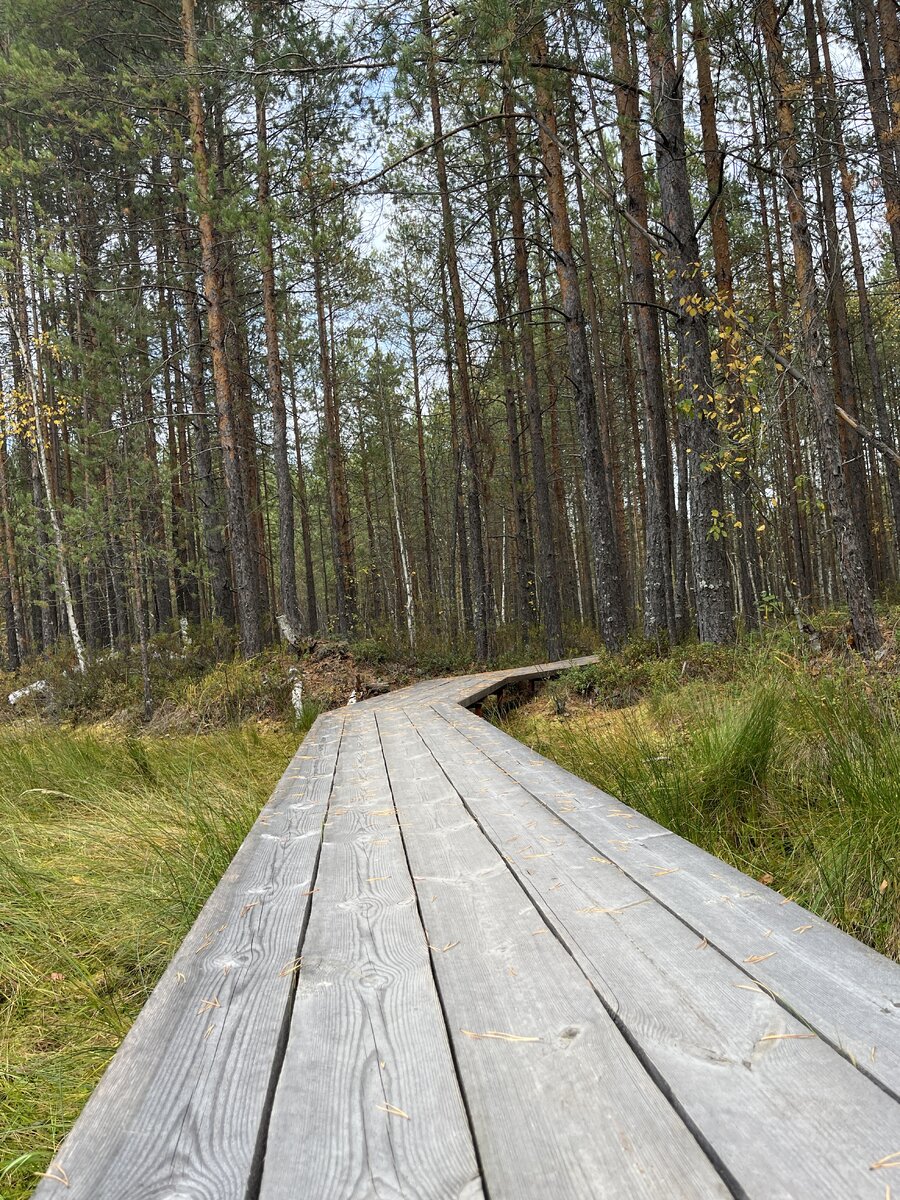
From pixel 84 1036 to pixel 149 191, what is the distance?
16.8 metres

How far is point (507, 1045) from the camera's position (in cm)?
125

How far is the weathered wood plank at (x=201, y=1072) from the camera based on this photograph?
95 cm

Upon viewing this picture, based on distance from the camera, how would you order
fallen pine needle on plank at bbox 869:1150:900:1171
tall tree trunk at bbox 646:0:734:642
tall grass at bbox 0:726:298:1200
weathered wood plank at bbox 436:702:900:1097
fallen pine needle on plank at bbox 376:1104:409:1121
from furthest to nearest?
tall tree trunk at bbox 646:0:734:642 → tall grass at bbox 0:726:298:1200 → weathered wood plank at bbox 436:702:900:1097 → fallen pine needle on plank at bbox 376:1104:409:1121 → fallen pine needle on plank at bbox 869:1150:900:1171

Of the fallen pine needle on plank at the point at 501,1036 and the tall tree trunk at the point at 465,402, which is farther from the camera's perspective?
the tall tree trunk at the point at 465,402

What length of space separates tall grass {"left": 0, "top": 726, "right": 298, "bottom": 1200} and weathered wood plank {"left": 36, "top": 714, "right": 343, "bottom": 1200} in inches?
18.8

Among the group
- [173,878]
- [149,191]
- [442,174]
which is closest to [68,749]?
[173,878]

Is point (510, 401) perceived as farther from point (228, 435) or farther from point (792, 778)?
point (792, 778)

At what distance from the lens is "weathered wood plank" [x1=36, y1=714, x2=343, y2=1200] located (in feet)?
3.13

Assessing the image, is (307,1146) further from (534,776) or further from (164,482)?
(164,482)

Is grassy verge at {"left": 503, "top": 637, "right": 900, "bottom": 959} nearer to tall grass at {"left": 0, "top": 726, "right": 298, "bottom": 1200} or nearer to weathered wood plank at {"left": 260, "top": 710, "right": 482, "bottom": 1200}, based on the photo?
weathered wood plank at {"left": 260, "top": 710, "right": 482, "bottom": 1200}

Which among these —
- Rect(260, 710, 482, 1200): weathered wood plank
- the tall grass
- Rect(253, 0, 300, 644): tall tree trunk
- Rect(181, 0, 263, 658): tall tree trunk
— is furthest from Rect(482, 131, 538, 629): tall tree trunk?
Rect(260, 710, 482, 1200): weathered wood plank

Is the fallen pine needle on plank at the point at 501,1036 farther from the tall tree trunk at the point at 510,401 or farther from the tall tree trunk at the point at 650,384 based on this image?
the tall tree trunk at the point at 510,401

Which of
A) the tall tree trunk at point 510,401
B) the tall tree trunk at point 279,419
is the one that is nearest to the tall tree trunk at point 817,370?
the tall tree trunk at point 510,401

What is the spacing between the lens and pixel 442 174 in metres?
11.2
